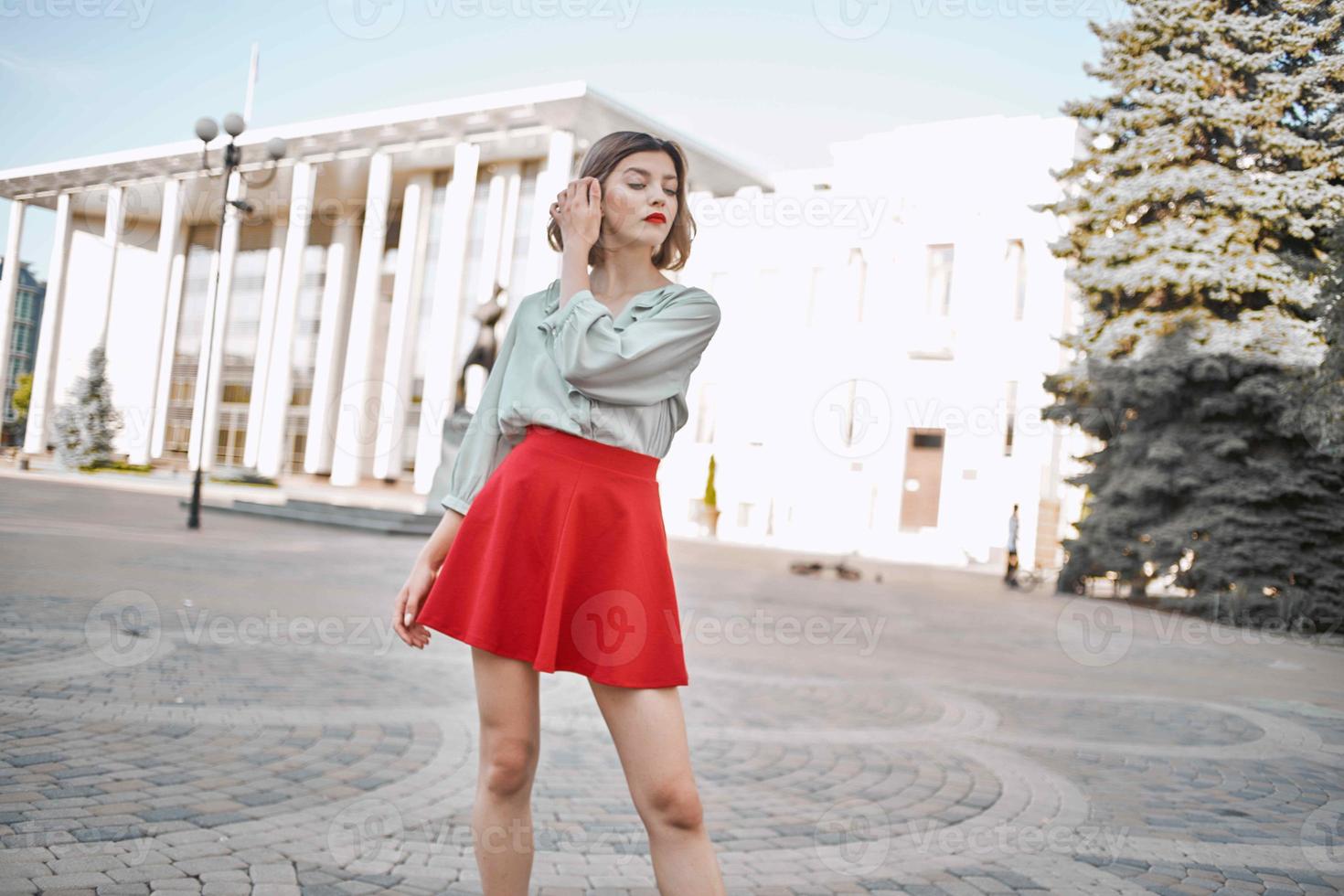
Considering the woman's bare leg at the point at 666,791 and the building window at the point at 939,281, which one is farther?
the building window at the point at 939,281

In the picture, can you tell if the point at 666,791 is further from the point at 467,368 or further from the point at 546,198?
the point at 546,198

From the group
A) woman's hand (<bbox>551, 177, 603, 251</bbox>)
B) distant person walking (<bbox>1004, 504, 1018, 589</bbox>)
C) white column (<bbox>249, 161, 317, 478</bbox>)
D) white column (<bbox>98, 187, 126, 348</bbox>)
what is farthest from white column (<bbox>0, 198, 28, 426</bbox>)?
white column (<bbox>249, 161, 317, 478</bbox>)

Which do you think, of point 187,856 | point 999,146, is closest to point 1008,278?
point 999,146

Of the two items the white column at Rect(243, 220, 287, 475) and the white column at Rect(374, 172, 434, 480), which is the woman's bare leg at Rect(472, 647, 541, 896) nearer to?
the white column at Rect(374, 172, 434, 480)

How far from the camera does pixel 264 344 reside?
52.0 meters

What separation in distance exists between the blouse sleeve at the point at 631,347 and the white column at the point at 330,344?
4926 cm

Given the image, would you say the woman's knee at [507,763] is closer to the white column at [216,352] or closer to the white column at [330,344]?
the white column at [330,344]

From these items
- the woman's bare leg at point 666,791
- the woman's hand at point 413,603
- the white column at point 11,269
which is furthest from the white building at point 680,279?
the woman's bare leg at point 666,791

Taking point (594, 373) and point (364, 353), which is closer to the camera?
point (594, 373)

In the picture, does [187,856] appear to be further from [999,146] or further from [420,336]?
[420,336]

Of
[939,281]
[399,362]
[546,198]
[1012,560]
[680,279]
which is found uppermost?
[546,198]

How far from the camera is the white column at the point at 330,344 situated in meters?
49.3

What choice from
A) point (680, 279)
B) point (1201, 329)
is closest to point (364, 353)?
point (680, 279)

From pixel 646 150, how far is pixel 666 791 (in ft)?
4.27
